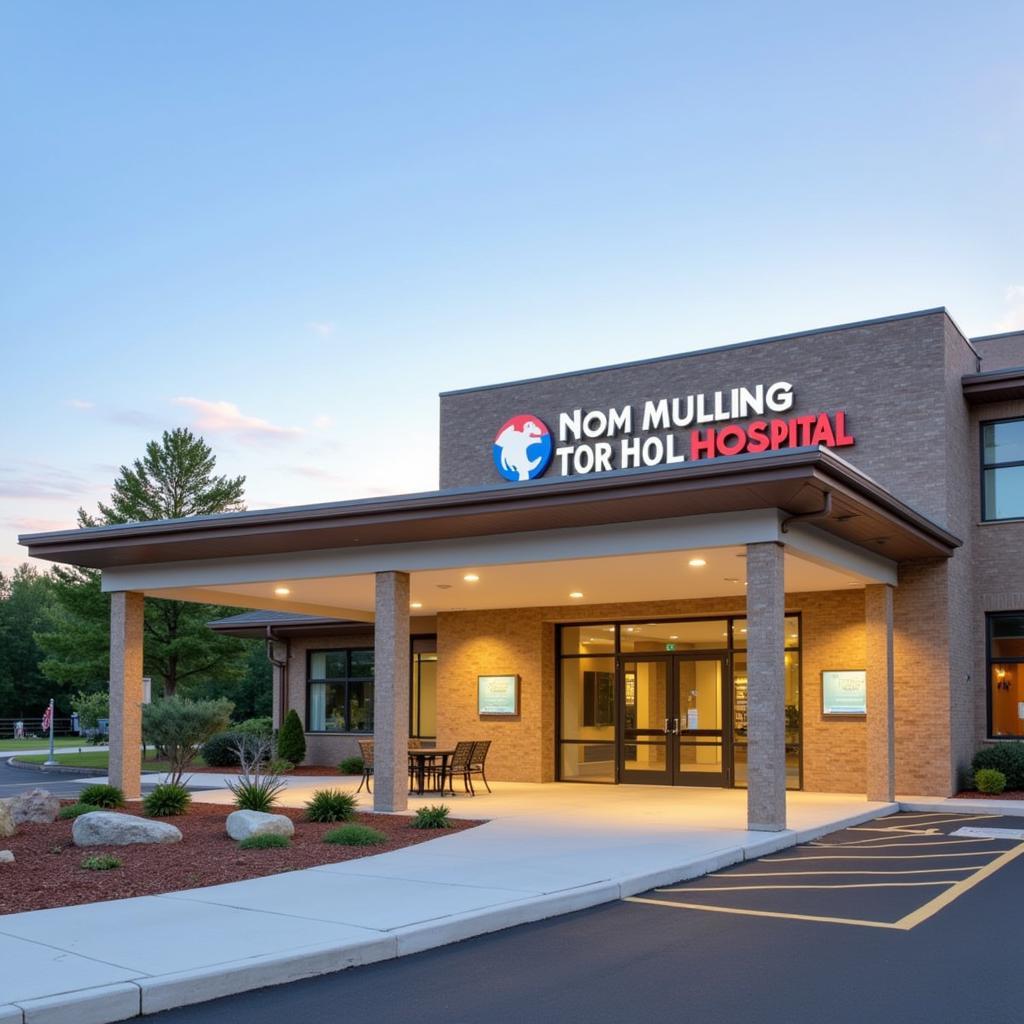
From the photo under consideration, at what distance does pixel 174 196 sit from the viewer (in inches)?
828

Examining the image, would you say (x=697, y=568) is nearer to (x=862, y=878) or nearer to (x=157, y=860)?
(x=862, y=878)

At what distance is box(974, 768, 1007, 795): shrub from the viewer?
20297mm

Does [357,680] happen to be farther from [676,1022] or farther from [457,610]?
[676,1022]

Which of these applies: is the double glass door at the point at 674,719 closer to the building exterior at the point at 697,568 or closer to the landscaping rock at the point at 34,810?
the building exterior at the point at 697,568

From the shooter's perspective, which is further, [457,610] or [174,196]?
[457,610]

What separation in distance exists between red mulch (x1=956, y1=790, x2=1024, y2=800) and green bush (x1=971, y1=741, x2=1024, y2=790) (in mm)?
216

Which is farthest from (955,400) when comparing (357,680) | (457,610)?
(357,680)

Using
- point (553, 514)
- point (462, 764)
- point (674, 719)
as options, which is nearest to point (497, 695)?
point (462, 764)

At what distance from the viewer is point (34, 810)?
1634 centimetres

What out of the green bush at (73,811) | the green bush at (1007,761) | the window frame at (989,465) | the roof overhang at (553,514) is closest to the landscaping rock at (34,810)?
the green bush at (73,811)

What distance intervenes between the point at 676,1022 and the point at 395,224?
63.4ft

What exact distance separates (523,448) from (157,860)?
577 inches

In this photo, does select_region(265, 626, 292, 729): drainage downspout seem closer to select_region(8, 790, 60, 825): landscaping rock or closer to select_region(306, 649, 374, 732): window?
select_region(306, 649, 374, 732): window

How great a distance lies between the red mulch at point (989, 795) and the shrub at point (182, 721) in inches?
498
